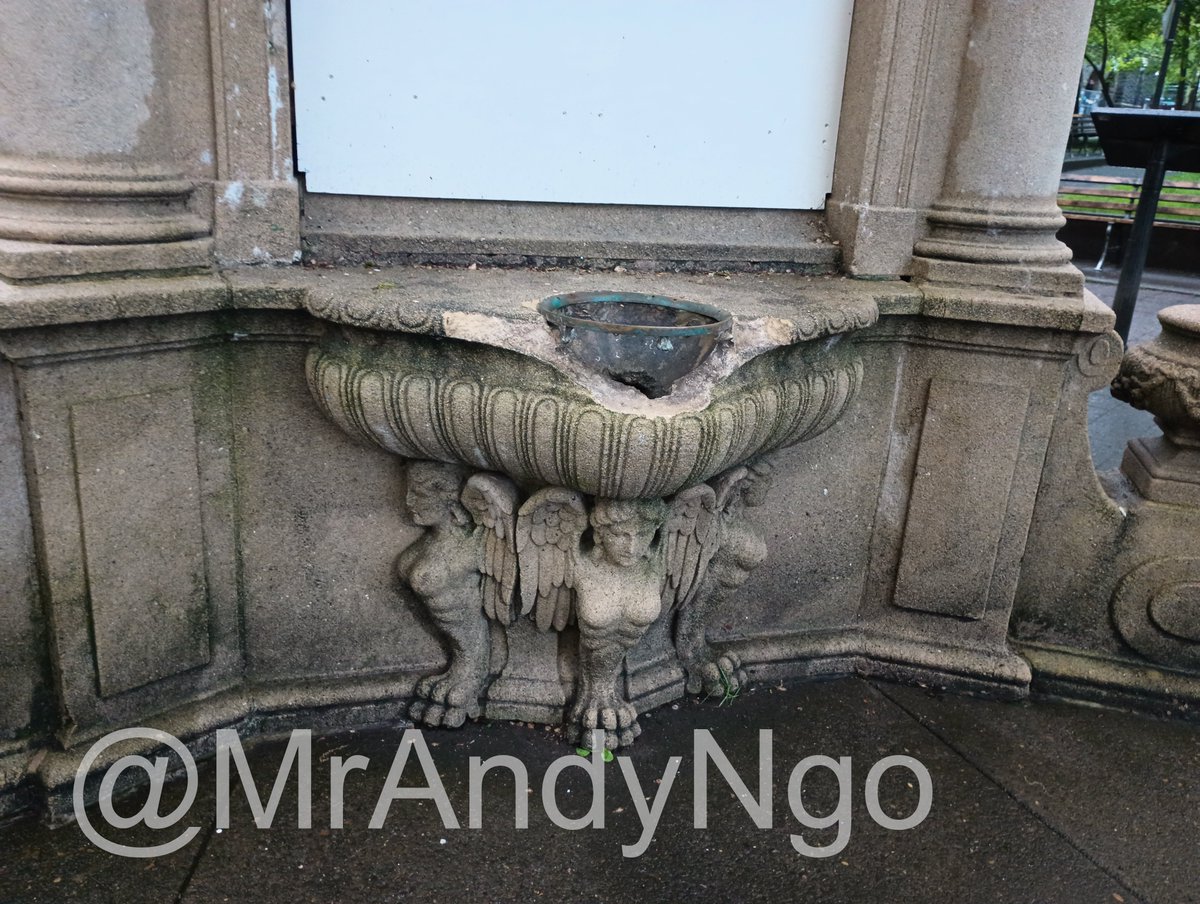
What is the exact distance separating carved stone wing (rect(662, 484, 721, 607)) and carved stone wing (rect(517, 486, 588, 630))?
0.90 ft

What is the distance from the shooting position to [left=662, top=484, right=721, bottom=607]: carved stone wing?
287 centimetres

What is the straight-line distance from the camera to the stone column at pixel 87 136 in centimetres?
234

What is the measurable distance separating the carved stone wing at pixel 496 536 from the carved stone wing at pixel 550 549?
0.03 meters

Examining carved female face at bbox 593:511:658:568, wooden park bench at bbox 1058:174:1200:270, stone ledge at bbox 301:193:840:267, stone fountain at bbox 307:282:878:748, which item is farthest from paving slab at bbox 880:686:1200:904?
wooden park bench at bbox 1058:174:1200:270

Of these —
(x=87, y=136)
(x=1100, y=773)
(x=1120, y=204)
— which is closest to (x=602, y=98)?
(x=87, y=136)

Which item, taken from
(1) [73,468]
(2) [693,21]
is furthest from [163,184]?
(2) [693,21]

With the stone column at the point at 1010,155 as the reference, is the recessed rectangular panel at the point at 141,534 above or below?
below

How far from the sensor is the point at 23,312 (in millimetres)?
2230

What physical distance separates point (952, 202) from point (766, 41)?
0.76m

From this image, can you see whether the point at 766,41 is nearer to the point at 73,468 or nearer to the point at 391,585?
the point at 391,585

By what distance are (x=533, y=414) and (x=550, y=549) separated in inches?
22.3

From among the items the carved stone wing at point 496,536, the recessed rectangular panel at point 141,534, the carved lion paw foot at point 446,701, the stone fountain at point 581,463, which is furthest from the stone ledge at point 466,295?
the carved lion paw foot at point 446,701

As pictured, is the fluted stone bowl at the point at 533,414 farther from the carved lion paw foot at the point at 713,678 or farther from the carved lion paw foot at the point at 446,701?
A: the carved lion paw foot at the point at 713,678

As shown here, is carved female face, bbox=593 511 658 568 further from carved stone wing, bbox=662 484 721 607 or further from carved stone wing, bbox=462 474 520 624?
carved stone wing, bbox=462 474 520 624
